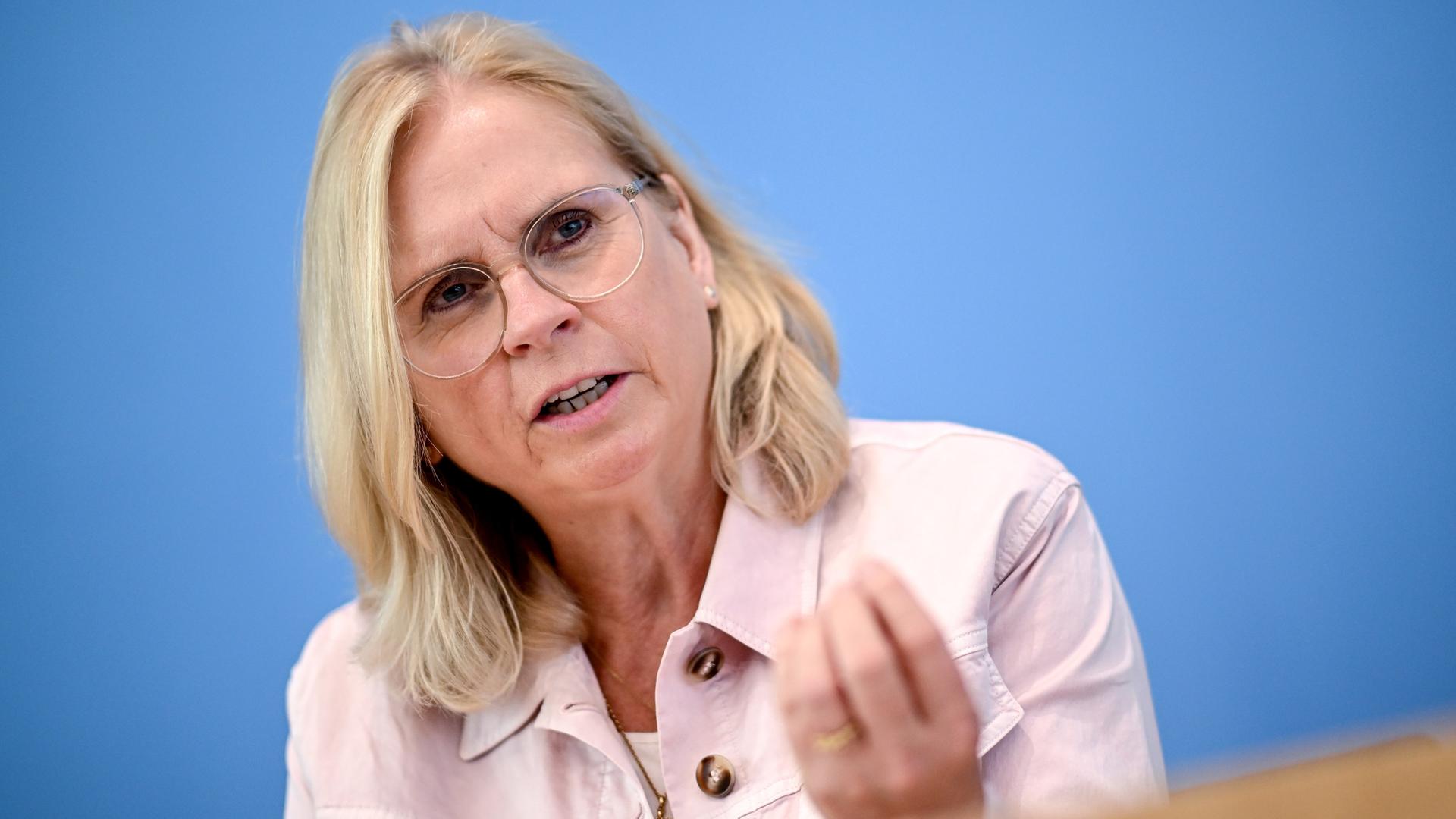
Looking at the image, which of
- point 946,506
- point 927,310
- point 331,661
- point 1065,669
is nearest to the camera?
point 1065,669

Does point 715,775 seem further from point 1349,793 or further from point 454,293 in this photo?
point 1349,793

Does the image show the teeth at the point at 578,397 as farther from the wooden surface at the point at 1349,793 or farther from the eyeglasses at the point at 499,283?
the wooden surface at the point at 1349,793

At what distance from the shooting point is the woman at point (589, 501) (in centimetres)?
124

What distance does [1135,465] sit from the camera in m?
1.87

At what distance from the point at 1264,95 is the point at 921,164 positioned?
1.59ft

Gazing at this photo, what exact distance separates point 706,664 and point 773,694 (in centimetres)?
8

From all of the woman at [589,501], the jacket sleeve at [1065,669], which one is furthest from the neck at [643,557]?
the jacket sleeve at [1065,669]

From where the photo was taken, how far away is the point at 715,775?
1.28 meters

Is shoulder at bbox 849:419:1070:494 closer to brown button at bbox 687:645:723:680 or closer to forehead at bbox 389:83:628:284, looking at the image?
brown button at bbox 687:645:723:680

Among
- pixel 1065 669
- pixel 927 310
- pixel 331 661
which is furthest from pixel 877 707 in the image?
pixel 927 310

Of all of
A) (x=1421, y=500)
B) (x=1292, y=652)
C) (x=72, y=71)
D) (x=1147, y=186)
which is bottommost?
(x=1292, y=652)

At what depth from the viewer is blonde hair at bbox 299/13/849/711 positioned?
1311 millimetres

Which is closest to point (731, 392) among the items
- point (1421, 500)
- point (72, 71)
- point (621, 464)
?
point (621, 464)

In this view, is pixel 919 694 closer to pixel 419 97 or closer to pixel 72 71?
pixel 419 97
